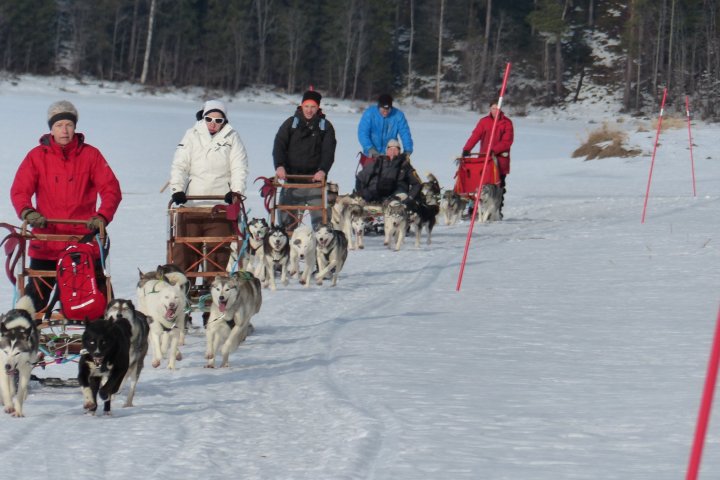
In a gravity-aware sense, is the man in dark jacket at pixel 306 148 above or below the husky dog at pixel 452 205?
above

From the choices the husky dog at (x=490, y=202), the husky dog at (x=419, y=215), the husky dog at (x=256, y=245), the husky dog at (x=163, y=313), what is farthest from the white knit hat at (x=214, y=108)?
the husky dog at (x=490, y=202)

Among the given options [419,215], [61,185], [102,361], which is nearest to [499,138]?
[419,215]

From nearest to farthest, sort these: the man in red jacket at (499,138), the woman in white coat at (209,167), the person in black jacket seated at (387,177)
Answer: the woman in white coat at (209,167) < the person in black jacket seated at (387,177) < the man in red jacket at (499,138)

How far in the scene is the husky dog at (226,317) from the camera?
6.25m

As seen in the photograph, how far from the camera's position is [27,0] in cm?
4734

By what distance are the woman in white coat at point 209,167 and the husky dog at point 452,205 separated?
7.40 m

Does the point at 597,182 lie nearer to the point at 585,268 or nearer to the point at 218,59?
the point at 585,268

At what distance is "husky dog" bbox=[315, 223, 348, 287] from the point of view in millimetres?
9586

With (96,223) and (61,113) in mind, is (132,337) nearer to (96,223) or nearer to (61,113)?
(96,223)

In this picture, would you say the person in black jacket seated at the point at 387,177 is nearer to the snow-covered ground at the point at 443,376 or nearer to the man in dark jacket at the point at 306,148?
the snow-covered ground at the point at 443,376

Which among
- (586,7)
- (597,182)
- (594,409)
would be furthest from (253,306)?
(586,7)

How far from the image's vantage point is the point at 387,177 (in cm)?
1311

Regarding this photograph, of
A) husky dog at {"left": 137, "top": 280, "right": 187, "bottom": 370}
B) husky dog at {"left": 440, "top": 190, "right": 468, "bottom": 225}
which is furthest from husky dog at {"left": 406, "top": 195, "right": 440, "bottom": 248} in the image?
husky dog at {"left": 137, "top": 280, "right": 187, "bottom": 370}

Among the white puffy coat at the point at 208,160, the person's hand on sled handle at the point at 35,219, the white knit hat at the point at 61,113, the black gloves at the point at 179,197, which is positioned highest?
the white knit hat at the point at 61,113
